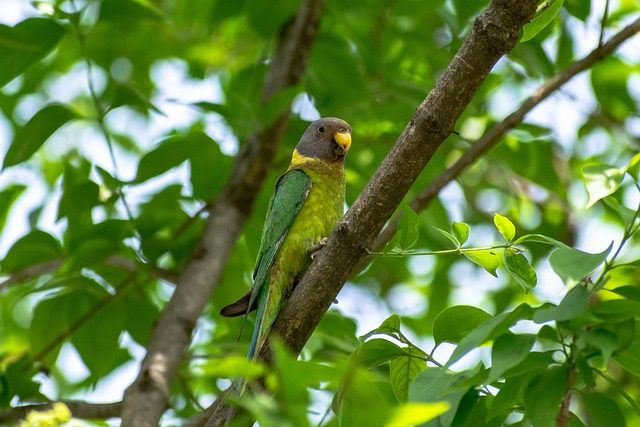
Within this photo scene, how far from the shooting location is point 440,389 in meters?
2.11

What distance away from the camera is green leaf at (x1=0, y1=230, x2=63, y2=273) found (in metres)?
4.01

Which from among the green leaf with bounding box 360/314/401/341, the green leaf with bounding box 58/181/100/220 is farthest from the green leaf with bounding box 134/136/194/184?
the green leaf with bounding box 360/314/401/341

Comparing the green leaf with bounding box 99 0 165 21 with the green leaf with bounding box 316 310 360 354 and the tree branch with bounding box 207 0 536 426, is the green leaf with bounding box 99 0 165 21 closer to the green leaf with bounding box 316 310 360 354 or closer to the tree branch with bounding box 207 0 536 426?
the green leaf with bounding box 316 310 360 354

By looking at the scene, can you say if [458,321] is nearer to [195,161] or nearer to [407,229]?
[407,229]

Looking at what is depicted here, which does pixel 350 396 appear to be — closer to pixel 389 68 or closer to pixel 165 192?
pixel 165 192

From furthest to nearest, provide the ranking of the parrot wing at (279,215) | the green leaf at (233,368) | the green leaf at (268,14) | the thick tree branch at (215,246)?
1. the green leaf at (268,14)
2. the parrot wing at (279,215)
3. the thick tree branch at (215,246)
4. the green leaf at (233,368)

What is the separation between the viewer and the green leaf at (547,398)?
210 centimetres

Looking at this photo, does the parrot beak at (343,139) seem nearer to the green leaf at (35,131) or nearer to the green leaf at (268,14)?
the green leaf at (268,14)

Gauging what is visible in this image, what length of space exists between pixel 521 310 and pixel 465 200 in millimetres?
4288

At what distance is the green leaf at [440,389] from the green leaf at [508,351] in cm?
13

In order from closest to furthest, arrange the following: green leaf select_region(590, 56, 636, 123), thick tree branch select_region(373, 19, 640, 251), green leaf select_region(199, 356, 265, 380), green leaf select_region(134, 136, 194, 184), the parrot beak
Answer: green leaf select_region(199, 356, 265, 380)
thick tree branch select_region(373, 19, 640, 251)
green leaf select_region(134, 136, 194, 184)
the parrot beak
green leaf select_region(590, 56, 636, 123)

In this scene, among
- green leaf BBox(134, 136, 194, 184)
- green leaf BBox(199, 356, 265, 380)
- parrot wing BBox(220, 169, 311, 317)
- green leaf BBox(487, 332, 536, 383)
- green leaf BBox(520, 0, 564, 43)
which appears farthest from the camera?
green leaf BBox(134, 136, 194, 184)

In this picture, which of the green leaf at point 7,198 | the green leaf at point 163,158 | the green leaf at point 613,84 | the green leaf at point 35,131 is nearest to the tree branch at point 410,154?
the green leaf at point 163,158

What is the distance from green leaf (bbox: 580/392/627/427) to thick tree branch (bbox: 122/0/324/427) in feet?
6.73
